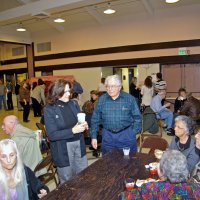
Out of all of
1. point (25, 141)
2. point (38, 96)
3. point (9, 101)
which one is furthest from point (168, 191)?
point (9, 101)

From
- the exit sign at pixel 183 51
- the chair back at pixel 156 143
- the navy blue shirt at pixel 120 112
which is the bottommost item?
the chair back at pixel 156 143

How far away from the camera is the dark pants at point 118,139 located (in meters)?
3.02

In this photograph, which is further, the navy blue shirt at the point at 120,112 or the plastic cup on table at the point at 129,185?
the navy blue shirt at the point at 120,112

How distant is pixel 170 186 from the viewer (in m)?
1.46

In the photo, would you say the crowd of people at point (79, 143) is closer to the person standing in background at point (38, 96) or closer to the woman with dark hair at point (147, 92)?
the woman with dark hair at point (147, 92)

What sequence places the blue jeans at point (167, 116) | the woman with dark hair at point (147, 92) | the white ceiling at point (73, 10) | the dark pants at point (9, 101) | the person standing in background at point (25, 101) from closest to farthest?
the blue jeans at point (167, 116)
the white ceiling at point (73, 10)
the woman with dark hair at point (147, 92)
the person standing in background at point (25, 101)
the dark pants at point (9, 101)

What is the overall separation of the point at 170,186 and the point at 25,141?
6.68 feet

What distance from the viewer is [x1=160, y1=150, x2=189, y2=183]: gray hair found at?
5.10 ft

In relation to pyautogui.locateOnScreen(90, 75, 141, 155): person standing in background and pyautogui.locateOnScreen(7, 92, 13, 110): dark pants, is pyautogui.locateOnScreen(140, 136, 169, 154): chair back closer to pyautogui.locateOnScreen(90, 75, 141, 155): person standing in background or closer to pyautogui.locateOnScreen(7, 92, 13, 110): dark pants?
pyautogui.locateOnScreen(90, 75, 141, 155): person standing in background

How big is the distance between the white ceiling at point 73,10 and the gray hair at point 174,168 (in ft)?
19.0

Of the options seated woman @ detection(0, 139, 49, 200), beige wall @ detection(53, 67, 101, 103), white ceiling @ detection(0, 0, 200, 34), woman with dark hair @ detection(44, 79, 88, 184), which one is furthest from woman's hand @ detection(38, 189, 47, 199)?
beige wall @ detection(53, 67, 101, 103)

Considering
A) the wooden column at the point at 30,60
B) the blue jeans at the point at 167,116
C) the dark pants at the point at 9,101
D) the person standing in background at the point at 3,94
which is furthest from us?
the dark pants at the point at 9,101

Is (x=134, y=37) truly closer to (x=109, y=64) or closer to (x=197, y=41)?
(x=109, y=64)

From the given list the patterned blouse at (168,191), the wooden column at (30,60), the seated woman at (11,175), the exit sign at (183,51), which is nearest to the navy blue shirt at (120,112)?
the seated woman at (11,175)
